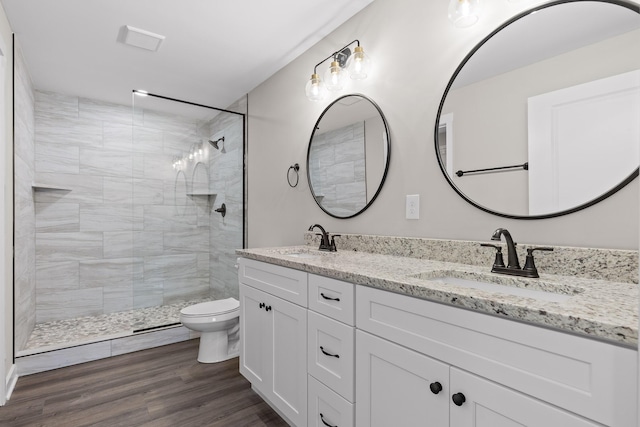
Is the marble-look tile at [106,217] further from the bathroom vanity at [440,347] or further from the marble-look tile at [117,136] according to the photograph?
the bathroom vanity at [440,347]

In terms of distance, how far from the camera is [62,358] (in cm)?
250

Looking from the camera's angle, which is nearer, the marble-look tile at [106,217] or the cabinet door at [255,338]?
the cabinet door at [255,338]

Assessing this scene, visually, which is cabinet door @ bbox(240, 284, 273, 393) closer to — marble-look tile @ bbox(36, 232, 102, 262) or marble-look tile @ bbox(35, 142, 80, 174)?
marble-look tile @ bbox(36, 232, 102, 262)

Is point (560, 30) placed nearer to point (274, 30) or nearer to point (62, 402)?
point (274, 30)

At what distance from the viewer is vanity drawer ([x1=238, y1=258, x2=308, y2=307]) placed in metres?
1.58

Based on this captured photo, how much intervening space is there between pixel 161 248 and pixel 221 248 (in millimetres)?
575

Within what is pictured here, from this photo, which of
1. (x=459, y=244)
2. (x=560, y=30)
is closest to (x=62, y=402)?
(x=459, y=244)

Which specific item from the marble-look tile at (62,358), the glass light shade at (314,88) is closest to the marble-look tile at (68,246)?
the marble-look tile at (62,358)

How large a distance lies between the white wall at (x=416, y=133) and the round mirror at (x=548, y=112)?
0.05 metres

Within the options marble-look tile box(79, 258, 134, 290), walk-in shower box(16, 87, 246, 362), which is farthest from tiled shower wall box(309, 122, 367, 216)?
marble-look tile box(79, 258, 134, 290)

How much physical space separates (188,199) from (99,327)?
1.44 metres

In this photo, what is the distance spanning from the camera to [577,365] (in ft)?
2.29

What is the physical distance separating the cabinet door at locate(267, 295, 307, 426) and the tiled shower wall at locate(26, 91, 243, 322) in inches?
70.0

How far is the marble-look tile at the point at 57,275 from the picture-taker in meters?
3.23
